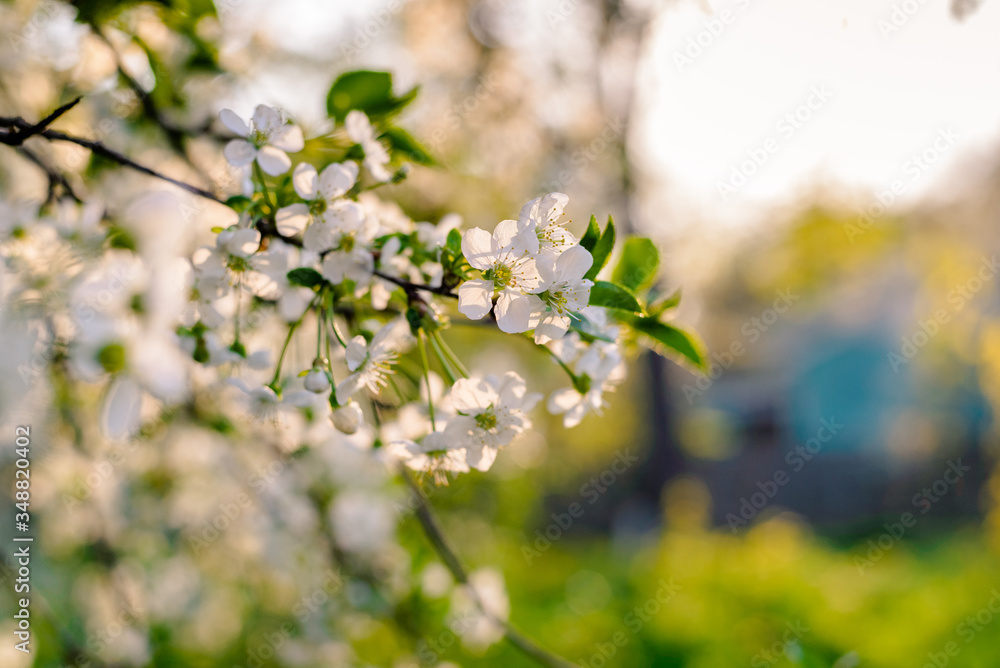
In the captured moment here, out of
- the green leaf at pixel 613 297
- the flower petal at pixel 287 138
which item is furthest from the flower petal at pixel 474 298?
the flower petal at pixel 287 138

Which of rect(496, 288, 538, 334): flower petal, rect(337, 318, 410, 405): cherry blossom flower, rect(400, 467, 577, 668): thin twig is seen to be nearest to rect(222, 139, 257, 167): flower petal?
rect(337, 318, 410, 405): cherry blossom flower

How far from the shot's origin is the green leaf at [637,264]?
765mm

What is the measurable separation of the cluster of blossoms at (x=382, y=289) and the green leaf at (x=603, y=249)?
3 centimetres

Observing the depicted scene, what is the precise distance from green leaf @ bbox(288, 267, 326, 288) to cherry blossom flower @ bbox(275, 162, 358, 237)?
59 millimetres

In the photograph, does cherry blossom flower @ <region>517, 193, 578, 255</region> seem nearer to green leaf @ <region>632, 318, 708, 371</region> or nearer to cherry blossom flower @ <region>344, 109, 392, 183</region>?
green leaf @ <region>632, 318, 708, 371</region>

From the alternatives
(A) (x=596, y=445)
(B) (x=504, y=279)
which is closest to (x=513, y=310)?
(B) (x=504, y=279)

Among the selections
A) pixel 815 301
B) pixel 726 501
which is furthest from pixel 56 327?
pixel 815 301

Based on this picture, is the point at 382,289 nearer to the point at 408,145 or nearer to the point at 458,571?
the point at 408,145

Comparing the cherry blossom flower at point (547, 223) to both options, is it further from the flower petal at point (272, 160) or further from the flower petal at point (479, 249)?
→ the flower petal at point (272, 160)

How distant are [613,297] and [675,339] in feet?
0.56

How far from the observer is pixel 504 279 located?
0.63m

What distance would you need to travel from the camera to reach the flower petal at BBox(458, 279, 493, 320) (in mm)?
609

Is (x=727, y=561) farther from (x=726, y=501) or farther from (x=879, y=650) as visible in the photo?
(x=726, y=501)

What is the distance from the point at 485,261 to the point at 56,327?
0.69 meters
